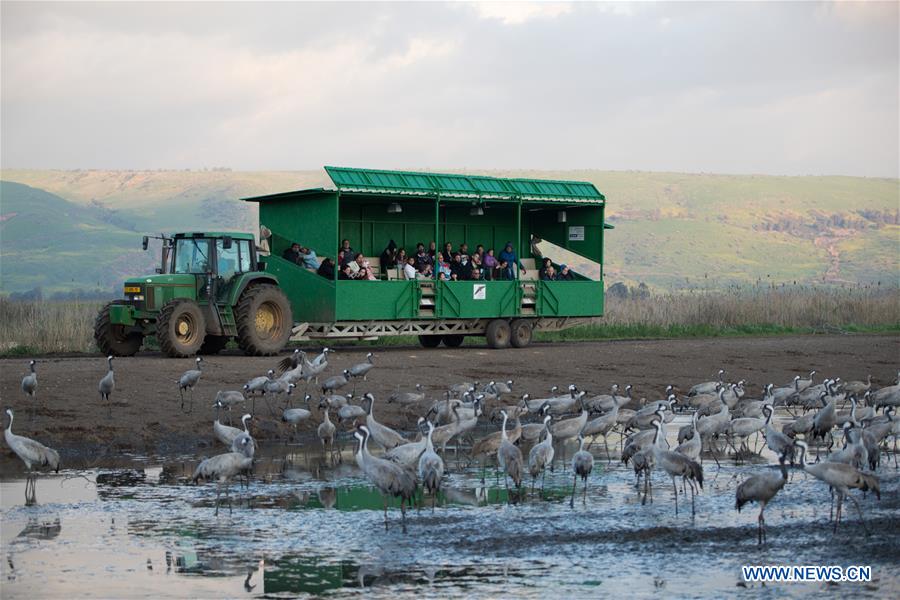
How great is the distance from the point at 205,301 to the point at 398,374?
17.6 feet

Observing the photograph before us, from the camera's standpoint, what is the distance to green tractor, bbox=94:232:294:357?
81.8ft

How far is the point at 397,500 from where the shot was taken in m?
13.6

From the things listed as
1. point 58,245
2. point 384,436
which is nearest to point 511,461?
point 384,436

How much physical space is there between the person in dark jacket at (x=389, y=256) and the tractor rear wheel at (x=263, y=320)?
4298 mm

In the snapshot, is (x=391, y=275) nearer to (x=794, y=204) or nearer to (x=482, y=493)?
(x=482, y=493)

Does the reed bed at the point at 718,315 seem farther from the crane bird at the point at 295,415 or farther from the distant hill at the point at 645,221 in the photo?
the distant hill at the point at 645,221

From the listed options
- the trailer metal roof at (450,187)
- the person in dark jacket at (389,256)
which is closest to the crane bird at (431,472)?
the trailer metal roof at (450,187)

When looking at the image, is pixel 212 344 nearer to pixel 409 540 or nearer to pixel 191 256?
pixel 191 256

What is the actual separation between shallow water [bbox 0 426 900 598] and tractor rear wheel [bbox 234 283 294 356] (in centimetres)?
1048

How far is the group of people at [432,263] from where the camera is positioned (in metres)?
27.9

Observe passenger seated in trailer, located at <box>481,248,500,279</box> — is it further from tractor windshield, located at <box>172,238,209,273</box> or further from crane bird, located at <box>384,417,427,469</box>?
crane bird, located at <box>384,417,427,469</box>

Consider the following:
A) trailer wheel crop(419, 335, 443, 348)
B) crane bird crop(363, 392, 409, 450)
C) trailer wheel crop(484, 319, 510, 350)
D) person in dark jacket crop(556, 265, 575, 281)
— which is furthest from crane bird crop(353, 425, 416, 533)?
person in dark jacket crop(556, 265, 575, 281)

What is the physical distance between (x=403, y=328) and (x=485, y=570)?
18.6 meters

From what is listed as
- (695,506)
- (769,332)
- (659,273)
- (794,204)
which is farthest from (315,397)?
(794,204)
